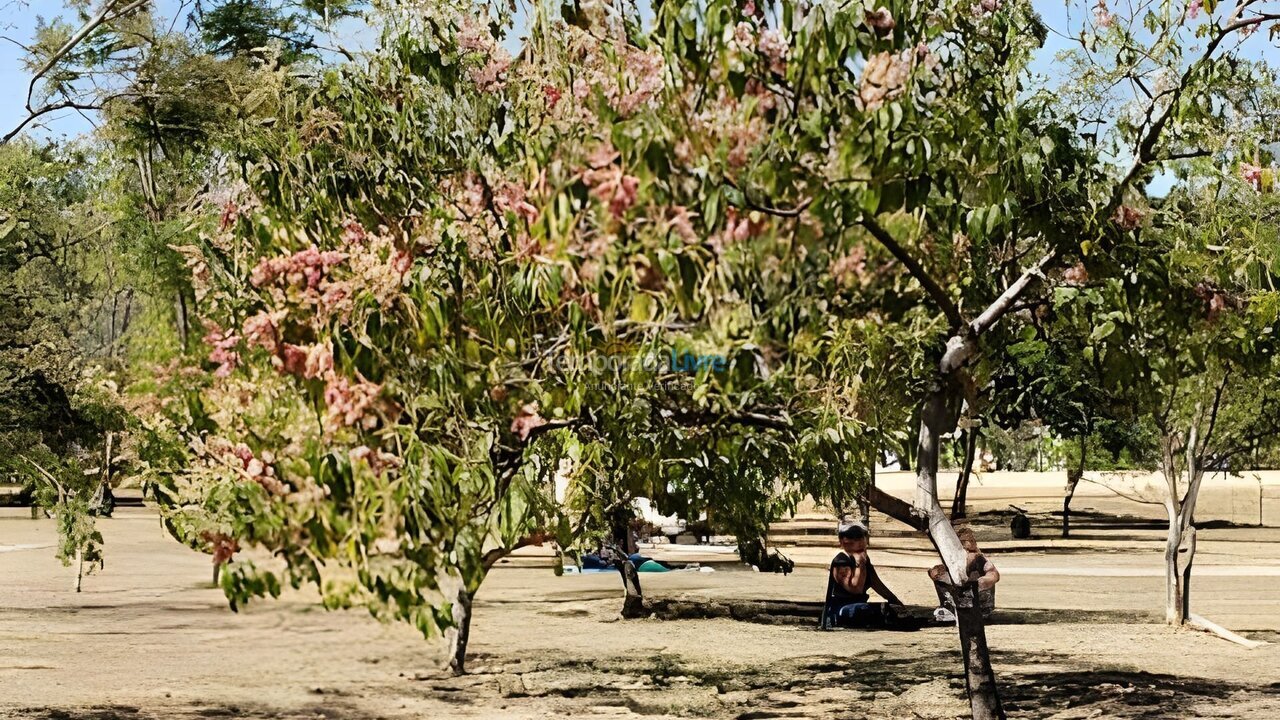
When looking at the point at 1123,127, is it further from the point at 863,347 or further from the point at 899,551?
the point at 899,551

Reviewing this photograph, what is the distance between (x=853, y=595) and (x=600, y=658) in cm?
346

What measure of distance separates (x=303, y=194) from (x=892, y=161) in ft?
13.5

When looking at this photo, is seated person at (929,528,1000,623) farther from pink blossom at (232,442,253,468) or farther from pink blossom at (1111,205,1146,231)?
pink blossom at (232,442,253,468)

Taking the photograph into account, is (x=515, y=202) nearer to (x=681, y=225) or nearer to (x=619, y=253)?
(x=681, y=225)

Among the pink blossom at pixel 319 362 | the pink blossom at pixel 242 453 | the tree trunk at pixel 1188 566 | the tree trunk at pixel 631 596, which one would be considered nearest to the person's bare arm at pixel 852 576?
the tree trunk at pixel 631 596

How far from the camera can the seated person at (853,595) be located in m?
16.0

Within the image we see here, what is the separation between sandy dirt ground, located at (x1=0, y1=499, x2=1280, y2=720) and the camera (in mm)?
11734

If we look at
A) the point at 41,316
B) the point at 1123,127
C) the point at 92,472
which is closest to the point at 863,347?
the point at 1123,127

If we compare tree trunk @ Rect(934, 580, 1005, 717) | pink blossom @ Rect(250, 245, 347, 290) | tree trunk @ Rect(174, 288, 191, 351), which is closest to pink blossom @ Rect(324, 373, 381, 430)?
pink blossom @ Rect(250, 245, 347, 290)

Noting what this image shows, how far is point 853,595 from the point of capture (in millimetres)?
16578

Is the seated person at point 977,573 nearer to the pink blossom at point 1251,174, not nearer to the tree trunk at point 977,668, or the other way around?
the tree trunk at point 977,668

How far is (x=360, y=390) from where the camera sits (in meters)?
7.46

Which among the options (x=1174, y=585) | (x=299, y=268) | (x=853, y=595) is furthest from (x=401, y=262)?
(x=1174, y=585)

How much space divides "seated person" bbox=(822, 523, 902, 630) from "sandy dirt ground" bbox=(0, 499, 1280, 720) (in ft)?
1.42
